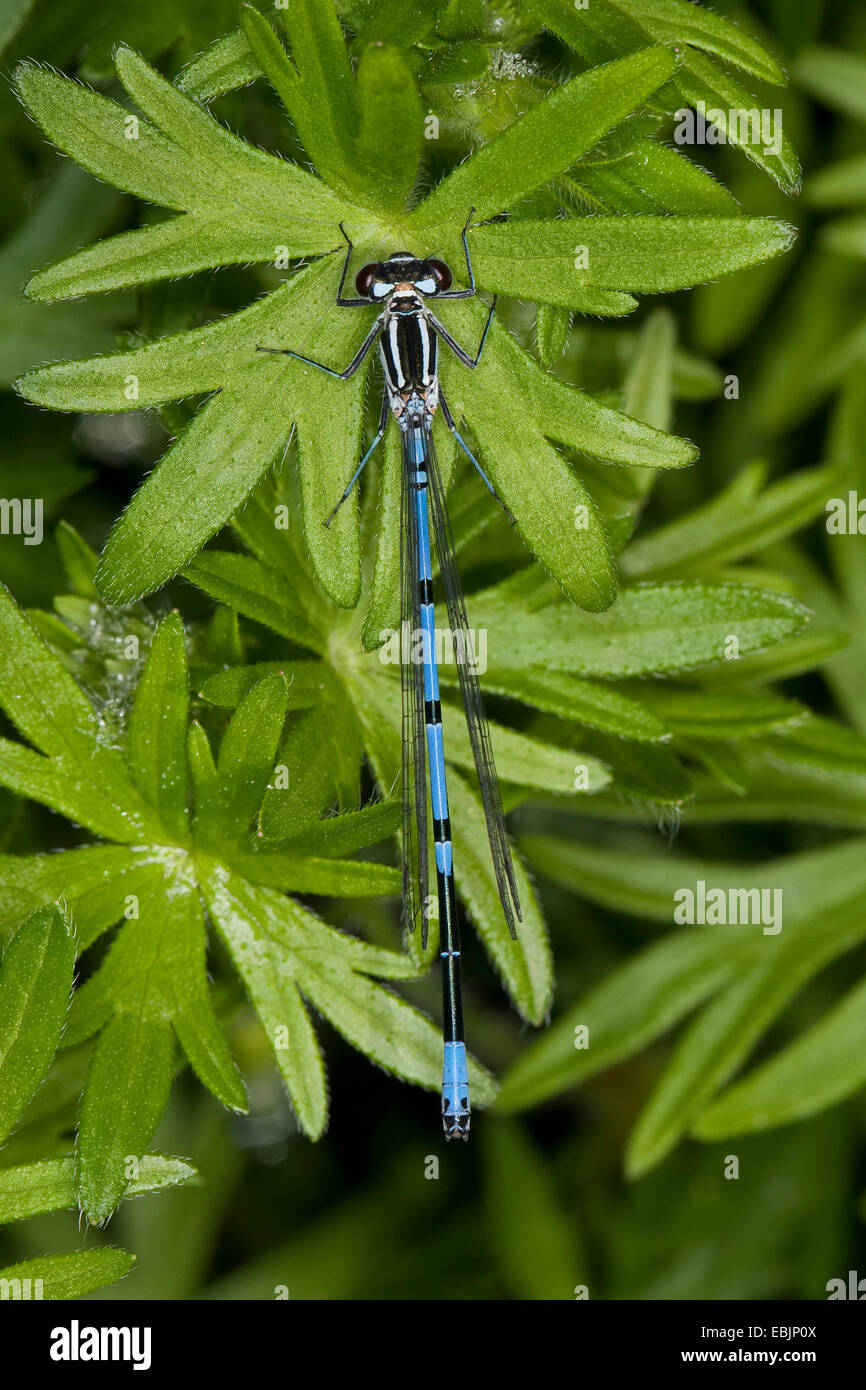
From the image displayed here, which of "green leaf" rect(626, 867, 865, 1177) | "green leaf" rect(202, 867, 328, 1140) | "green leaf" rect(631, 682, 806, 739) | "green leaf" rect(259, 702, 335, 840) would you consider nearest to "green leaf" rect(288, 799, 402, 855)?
"green leaf" rect(259, 702, 335, 840)

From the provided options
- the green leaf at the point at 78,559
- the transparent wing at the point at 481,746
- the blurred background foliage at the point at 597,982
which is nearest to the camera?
the transparent wing at the point at 481,746

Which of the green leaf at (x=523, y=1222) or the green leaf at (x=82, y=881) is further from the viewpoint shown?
the green leaf at (x=523, y=1222)

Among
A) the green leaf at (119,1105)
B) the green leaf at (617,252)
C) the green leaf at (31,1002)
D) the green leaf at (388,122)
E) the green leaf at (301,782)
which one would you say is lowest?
the green leaf at (119,1105)

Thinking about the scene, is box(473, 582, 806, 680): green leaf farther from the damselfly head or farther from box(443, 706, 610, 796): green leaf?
the damselfly head

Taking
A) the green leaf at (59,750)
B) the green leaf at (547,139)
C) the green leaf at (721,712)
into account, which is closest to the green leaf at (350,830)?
the green leaf at (59,750)

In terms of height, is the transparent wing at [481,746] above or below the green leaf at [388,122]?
below

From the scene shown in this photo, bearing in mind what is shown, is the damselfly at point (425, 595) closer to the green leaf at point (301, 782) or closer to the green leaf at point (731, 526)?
the green leaf at point (301, 782)

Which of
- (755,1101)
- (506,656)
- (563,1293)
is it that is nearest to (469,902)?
(506,656)

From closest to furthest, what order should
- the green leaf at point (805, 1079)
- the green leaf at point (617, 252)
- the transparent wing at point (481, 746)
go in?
1. the green leaf at point (617, 252)
2. the transparent wing at point (481, 746)
3. the green leaf at point (805, 1079)
